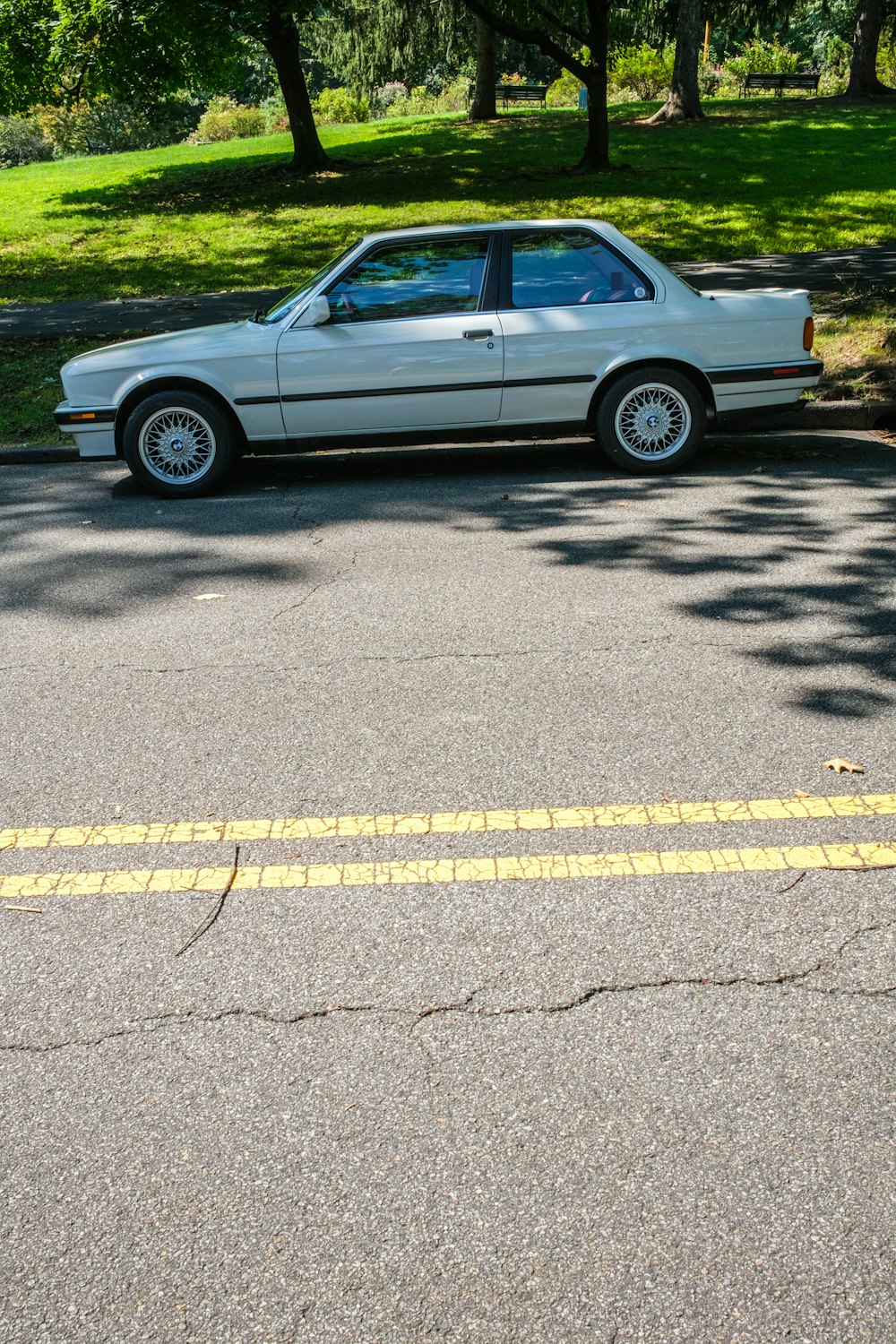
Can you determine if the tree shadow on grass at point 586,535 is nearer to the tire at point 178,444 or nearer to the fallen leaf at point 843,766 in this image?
the tire at point 178,444

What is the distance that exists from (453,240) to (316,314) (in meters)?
1.07

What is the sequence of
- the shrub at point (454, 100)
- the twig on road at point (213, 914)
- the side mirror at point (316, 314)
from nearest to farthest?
1. the twig on road at point (213, 914)
2. the side mirror at point (316, 314)
3. the shrub at point (454, 100)

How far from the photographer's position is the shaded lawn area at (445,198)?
53.1ft

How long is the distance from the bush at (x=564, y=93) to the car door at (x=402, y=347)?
132ft

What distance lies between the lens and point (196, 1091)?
266cm

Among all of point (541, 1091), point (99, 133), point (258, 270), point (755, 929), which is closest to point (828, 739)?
point (755, 929)

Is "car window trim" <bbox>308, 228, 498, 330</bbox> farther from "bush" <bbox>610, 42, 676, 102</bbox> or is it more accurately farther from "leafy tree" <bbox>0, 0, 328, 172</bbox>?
"bush" <bbox>610, 42, 676, 102</bbox>

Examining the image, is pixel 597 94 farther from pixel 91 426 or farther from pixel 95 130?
pixel 95 130

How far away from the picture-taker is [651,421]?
26.1 ft

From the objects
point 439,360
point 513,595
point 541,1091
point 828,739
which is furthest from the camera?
point 439,360

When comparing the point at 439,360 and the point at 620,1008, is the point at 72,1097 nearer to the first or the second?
the point at 620,1008

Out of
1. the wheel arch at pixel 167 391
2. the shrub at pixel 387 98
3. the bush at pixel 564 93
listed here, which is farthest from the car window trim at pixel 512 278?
the shrub at pixel 387 98

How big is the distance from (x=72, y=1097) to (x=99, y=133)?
5409cm

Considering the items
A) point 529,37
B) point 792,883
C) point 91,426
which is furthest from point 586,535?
point 529,37
